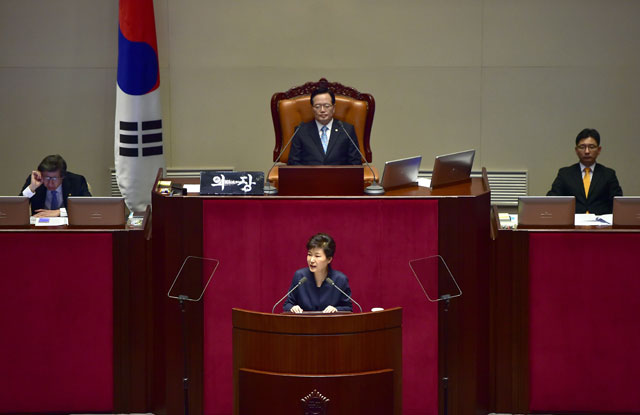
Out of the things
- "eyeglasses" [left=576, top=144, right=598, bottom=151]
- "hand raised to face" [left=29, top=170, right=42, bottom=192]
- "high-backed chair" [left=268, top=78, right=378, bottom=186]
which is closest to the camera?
"hand raised to face" [left=29, top=170, right=42, bottom=192]

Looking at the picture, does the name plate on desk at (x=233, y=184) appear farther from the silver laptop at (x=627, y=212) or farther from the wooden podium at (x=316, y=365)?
the silver laptop at (x=627, y=212)

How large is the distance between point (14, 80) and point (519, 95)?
428 cm

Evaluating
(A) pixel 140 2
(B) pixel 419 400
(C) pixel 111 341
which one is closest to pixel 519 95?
(A) pixel 140 2

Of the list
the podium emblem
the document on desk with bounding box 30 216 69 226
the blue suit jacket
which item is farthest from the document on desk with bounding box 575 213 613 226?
the document on desk with bounding box 30 216 69 226

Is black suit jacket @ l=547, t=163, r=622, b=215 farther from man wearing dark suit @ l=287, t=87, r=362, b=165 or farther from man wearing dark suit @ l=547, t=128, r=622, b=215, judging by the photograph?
man wearing dark suit @ l=287, t=87, r=362, b=165

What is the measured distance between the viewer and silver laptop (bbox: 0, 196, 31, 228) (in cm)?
465

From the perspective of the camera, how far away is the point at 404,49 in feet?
24.9

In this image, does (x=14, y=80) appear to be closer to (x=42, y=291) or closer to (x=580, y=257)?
(x=42, y=291)

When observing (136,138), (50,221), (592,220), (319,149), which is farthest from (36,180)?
(592,220)

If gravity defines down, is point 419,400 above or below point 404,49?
below

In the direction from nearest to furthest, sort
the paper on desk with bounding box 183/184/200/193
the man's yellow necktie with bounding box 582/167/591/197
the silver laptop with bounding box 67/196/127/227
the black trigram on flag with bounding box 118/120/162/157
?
the silver laptop with bounding box 67/196/127/227, the paper on desk with bounding box 183/184/200/193, the man's yellow necktie with bounding box 582/167/591/197, the black trigram on flag with bounding box 118/120/162/157

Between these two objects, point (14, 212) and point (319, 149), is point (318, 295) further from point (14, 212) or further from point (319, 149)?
point (319, 149)

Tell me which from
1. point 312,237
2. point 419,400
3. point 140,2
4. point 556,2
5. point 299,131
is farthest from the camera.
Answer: point 556,2

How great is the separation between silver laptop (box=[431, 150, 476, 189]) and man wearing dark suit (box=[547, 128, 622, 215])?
3.90 ft
